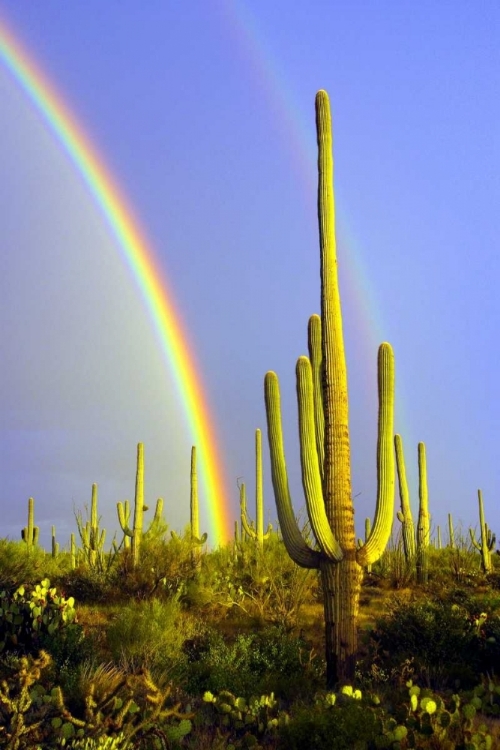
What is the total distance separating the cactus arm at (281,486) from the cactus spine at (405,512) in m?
10.0

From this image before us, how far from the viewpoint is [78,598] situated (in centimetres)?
1844

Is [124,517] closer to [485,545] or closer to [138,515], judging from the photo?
[138,515]

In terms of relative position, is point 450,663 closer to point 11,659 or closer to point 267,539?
point 11,659

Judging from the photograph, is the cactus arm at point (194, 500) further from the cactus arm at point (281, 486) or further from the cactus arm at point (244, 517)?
the cactus arm at point (281, 486)

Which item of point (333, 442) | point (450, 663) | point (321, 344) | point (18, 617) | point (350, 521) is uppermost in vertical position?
point (321, 344)

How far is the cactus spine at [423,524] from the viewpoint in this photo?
19.8 m

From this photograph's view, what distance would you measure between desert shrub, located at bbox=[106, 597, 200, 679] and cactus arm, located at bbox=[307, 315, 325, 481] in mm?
3673

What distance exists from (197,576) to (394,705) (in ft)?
34.1

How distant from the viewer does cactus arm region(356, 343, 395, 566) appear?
1071cm

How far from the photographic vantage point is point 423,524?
2105 centimetres

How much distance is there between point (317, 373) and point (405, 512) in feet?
35.1

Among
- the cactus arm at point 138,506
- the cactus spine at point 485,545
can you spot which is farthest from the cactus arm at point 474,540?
the cactus arm at point 138,506

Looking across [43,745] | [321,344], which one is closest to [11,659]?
[43,745]

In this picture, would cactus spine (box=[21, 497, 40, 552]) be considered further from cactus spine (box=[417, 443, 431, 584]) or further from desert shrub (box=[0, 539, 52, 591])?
cactus spine (box=[417, 443, 431, 584])
